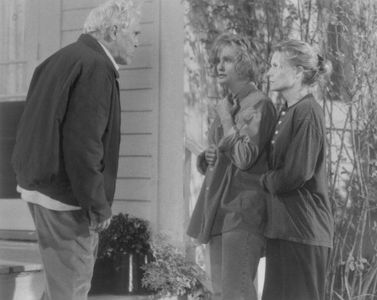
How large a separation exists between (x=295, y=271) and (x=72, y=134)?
1188mm

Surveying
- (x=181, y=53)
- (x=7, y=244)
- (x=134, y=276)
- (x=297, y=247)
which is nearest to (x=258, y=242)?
(x=297, y=247)

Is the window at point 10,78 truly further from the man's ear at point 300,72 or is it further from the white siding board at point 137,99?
the man's ear at point 300,72

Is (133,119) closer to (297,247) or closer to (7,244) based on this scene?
(7,244)

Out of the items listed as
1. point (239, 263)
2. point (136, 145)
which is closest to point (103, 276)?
point (136, 145)

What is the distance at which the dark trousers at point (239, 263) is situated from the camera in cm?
333

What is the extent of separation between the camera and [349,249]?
5551mm

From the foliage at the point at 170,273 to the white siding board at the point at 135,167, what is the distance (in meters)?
0.44

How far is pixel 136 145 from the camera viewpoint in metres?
4.89

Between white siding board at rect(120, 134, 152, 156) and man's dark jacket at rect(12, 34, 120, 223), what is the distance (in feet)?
5.92

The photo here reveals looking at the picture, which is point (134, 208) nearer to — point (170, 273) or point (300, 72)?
point (170, 273)

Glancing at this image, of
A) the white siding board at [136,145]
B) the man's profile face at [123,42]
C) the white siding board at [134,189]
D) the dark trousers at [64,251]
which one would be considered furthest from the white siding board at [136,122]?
the dark trousers at [64,251]

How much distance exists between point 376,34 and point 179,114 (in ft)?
6.11

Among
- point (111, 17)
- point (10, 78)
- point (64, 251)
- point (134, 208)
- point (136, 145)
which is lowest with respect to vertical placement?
point (64, 251)

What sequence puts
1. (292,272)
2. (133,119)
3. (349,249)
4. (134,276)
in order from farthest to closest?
(349,249)
(133,119)
(134,276)
(292,272)
